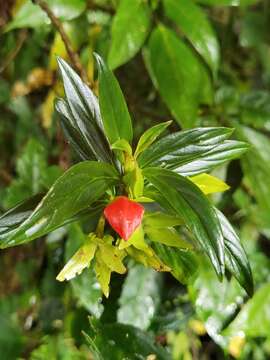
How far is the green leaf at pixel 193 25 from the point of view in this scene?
789 mm

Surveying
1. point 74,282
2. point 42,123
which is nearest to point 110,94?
point 74,282

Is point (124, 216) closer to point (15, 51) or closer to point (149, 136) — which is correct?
point (149, 136)

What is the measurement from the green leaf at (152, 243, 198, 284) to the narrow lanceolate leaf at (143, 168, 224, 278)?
0.29 ft

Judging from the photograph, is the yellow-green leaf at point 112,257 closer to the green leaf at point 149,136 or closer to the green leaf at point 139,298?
the green leaf at point 149,136

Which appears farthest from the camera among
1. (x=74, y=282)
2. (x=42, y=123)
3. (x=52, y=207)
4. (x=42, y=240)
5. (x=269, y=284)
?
(x=42, y=123)

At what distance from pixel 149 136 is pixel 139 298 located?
373 mm

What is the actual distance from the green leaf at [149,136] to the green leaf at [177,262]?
96 millimetres

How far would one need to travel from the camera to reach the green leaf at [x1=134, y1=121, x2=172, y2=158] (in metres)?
0.52

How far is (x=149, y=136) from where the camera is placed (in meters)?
0.52

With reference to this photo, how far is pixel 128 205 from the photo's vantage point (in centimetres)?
48

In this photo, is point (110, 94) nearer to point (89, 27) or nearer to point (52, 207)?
point (52, 207)

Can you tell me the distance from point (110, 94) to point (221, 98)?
50 cm

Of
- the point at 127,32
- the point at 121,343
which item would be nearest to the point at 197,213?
the point at 121,343

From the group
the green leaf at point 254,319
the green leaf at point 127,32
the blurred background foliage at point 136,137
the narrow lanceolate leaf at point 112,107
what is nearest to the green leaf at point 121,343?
the blurred background foliage at point 136,137
